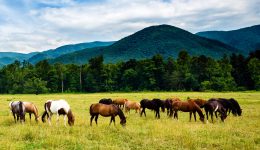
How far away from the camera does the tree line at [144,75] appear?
87812 mm

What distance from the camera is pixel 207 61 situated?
9088 centimetres

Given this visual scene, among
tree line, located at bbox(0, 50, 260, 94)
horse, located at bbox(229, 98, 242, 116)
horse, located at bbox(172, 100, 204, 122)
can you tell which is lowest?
horse, located at bbox(229, 98, 242, 116)

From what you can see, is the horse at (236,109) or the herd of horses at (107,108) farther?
the horse at (236,109)

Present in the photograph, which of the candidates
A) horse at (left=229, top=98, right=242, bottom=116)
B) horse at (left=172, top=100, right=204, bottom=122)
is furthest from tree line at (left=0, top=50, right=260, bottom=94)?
horse at (left=172, top=100, right=204, bottom=122)

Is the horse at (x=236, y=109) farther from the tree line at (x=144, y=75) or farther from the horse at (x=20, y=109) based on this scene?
the tree line at (x=144, y=75)

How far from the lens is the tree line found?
288ft

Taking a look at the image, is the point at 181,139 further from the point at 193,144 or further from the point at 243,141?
the point at 243,141

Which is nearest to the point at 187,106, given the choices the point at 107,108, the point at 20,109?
the point at 107,108

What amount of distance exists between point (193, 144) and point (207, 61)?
81.2m

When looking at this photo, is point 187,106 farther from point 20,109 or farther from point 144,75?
point 144,75

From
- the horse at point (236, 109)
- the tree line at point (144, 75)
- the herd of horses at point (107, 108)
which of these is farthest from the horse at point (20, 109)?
the tree line at point (144, 75)

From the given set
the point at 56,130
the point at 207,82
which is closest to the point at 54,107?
the point at 56,130

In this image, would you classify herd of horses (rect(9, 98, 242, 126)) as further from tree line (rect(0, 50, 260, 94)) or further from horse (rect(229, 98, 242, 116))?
tree line (rect(0, 50, 260, 94))

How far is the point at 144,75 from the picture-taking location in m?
97.8
